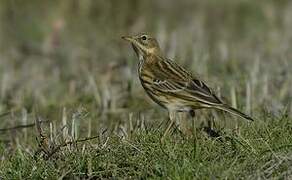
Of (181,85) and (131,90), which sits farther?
(131,90)

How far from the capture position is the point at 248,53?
1170 cm

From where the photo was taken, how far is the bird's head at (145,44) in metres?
7.72

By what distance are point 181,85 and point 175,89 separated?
0.22 ft

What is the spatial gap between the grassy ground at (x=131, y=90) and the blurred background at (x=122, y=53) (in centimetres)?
2

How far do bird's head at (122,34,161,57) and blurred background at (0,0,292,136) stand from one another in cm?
65

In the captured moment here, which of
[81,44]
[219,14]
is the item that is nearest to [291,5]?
[219,14]

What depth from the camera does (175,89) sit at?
7031 millimetres

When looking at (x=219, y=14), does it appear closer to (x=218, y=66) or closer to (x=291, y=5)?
(x=291, y=5)

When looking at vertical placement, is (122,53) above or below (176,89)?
above

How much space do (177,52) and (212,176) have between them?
598 centimetres

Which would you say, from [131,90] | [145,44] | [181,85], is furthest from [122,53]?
[181,85]

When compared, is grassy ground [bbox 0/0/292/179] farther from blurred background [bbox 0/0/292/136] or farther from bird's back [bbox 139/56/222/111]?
bird's back [bbox 139/56/222/111]

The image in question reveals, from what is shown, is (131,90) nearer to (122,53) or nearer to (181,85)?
(122,53)

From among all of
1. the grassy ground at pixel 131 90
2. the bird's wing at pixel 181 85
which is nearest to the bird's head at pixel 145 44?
the bird's wing at pixel 181 85
